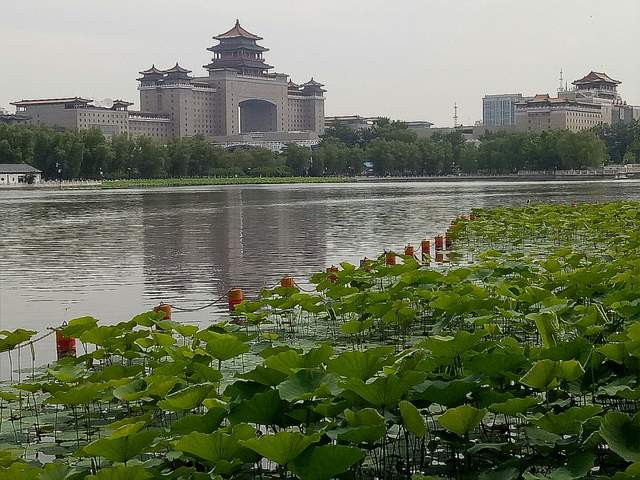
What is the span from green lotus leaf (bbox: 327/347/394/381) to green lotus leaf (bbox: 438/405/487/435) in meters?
0.41

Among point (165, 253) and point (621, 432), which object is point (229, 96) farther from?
point (621, 432)

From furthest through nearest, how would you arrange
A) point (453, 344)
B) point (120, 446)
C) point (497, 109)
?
point (497, 109), point (453, 344), point (120, 446)

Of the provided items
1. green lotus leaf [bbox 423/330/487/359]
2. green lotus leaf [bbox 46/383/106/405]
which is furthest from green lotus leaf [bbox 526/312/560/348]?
green lotus leaf [bbox 46/383/106/405]


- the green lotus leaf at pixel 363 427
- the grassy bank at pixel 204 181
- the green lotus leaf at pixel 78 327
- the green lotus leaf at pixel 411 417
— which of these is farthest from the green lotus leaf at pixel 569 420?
the grassy bank at pixel 204 181

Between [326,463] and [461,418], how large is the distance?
0.52 m

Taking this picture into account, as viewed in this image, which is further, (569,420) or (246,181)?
(246,181)

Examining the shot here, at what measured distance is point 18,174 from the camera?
59000mm

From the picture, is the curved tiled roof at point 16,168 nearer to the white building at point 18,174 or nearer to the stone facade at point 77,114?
the white building at point 18,174

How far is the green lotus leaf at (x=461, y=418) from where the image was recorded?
9.25 feet

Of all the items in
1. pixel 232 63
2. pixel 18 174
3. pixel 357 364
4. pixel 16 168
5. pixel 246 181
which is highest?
pixel 232 63

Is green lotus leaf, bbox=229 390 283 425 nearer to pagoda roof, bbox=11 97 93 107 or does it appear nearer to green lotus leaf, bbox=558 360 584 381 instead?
green lotus leaf, bbox=558 360 584 381

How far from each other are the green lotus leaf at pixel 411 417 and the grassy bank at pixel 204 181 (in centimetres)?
5449

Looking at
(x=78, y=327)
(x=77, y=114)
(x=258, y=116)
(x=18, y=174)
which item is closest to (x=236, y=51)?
(x=258, y=116)

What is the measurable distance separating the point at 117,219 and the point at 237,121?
259ft
